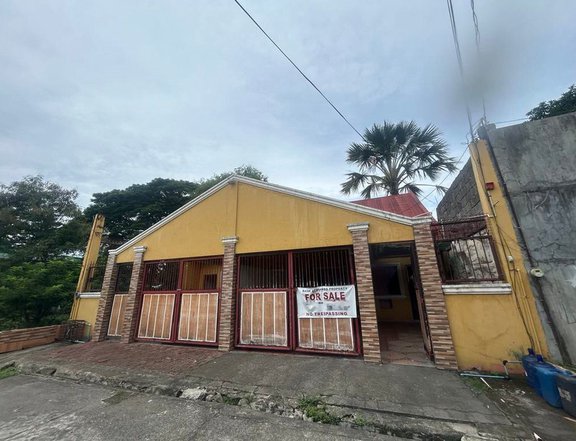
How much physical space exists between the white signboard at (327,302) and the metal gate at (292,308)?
5.6 inches

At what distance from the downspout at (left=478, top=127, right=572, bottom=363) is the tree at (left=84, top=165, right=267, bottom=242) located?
18.1m

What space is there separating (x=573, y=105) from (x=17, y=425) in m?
23.9

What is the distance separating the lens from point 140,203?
2303cm

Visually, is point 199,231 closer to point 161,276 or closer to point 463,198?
point 161,276

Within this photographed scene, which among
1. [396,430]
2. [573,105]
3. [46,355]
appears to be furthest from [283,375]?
[573,105]

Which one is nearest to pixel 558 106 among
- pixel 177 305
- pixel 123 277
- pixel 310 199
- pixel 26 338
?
pixel 310 199

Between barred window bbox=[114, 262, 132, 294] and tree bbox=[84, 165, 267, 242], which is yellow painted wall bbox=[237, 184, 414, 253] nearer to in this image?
barred window bbox=[114, 262, 132, 294]

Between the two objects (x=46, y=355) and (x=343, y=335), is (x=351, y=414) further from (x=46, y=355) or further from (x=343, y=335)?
(x=46, y=355)

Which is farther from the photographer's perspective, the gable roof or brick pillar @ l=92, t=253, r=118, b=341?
brick pillar @ l=92, t=253, r=118, b=341

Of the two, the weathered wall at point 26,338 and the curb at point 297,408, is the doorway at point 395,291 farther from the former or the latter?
the weathered wall at point 26,338

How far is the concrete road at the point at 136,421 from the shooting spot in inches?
127

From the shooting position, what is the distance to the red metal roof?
10.1m

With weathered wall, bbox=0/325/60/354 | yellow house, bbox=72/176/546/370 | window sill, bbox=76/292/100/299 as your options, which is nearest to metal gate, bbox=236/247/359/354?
yellow house, bbox=72/176/546/370

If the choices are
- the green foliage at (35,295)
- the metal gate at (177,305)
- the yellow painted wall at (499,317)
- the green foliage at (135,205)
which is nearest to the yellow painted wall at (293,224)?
the metal gate at (177,305)
